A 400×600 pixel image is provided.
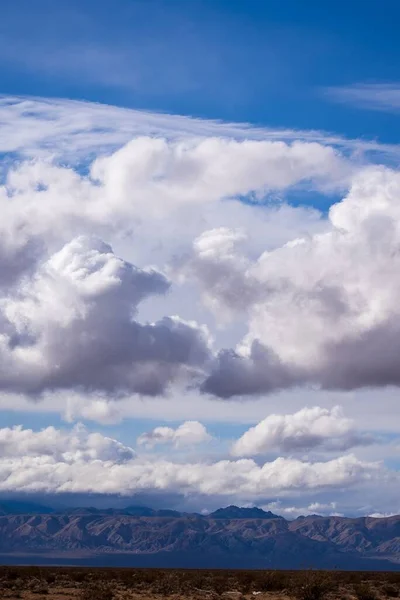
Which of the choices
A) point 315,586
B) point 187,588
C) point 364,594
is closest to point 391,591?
point 364,594

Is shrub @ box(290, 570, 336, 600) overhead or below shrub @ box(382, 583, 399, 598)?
overhead

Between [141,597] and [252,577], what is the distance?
124 ft

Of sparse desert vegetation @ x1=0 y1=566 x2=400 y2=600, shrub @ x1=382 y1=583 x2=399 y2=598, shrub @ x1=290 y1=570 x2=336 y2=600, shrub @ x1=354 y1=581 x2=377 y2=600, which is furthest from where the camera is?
shrub @ x1=382 y1=583 x2=399 y2=598

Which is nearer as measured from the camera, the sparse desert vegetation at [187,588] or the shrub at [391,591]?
the sparse desert vegetation at [187,588]

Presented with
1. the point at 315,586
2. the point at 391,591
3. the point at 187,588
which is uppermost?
the point at 315,586

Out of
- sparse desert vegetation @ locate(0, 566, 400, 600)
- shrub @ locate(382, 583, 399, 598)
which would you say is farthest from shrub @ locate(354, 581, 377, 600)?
shrub @ locate(382, 583, 399, 598)

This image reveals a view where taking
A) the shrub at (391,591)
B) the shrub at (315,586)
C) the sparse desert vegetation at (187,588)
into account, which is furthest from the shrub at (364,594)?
the shrub at (315,586)

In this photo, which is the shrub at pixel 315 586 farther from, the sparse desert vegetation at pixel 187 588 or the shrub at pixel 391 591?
the shrub at pixel 391 591

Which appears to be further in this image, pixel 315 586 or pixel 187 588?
pixel 187 588

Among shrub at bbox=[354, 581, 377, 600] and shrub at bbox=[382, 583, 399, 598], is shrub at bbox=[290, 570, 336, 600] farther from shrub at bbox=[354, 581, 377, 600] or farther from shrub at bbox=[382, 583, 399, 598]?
shrub at bbox=[382, 583, 399, 598]

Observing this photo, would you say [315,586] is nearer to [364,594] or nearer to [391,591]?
[364,594]

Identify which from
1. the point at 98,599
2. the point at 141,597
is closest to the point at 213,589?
the point at 141,597

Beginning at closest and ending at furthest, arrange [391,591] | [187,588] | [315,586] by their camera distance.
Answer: [315,586]
[187,588]
[391,591]

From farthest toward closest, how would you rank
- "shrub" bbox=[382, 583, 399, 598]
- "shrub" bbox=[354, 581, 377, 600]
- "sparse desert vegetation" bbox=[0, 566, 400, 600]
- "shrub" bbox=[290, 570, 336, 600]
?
1. "shrub" bbox=[382, 583, 399, 598]
2. "shrub" bbox=[354, 581, 377, 600]
3. "sparse desert vegetation" bbox=[0, 566, 400, 600]
4. "shrub" bbox=[290, 570, 336, 600]
